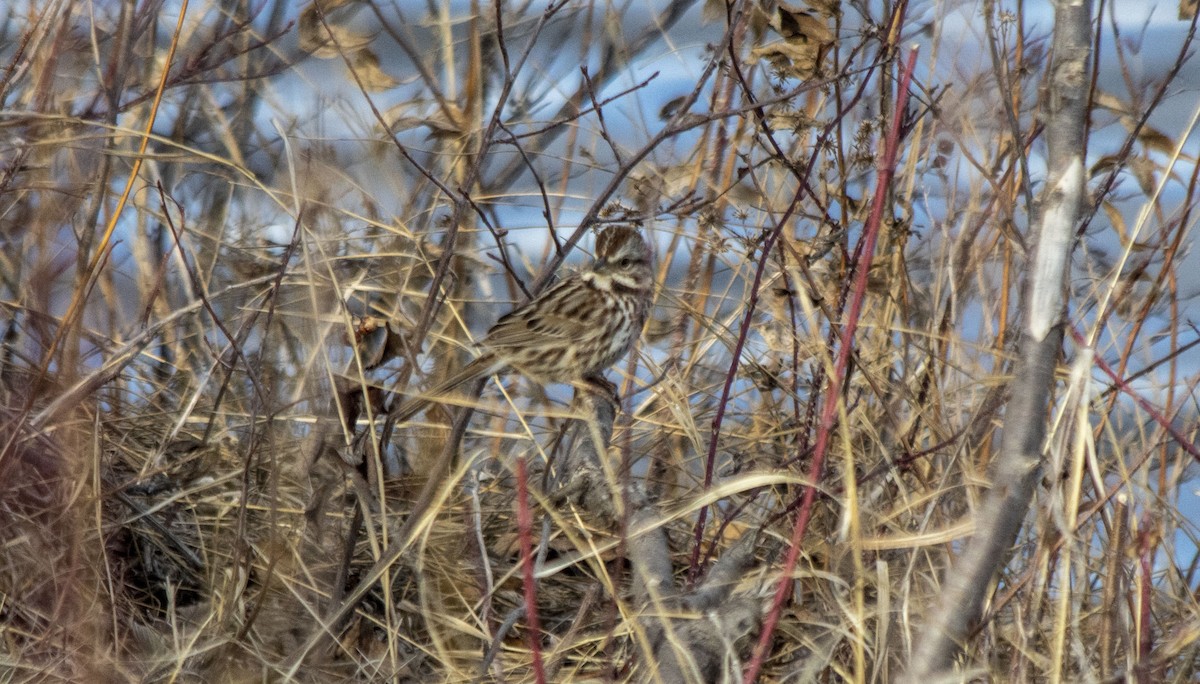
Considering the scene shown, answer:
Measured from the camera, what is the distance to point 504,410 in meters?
3.16

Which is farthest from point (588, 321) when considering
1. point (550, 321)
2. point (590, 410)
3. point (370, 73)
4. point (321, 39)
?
point (321, 39)

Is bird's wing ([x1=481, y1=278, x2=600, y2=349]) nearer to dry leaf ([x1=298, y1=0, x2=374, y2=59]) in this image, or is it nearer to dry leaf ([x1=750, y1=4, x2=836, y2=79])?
dry leaf ([x1=298, y1=0, x2=374, y2=59])

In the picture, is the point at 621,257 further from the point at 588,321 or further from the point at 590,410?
the point at 590,410

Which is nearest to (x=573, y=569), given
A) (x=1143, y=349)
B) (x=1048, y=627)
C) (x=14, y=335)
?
(x=1048, y=627)

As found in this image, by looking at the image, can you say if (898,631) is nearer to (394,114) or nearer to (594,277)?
(594,277)

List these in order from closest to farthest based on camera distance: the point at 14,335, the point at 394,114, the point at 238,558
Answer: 1. the point at 238,558
2. the point at 14,335
3. the point at 394,114

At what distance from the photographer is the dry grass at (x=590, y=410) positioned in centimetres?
230

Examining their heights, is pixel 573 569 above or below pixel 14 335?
below

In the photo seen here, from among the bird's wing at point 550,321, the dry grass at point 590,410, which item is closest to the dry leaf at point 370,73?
the dry grass at point 590,410

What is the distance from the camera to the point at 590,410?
2.85m

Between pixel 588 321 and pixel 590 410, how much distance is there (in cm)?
69

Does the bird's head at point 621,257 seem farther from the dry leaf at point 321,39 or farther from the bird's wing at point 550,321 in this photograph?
the dry leaf at point 321,39

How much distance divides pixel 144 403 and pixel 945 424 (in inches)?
79.3

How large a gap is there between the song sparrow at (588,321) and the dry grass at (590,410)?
3.6 inches
